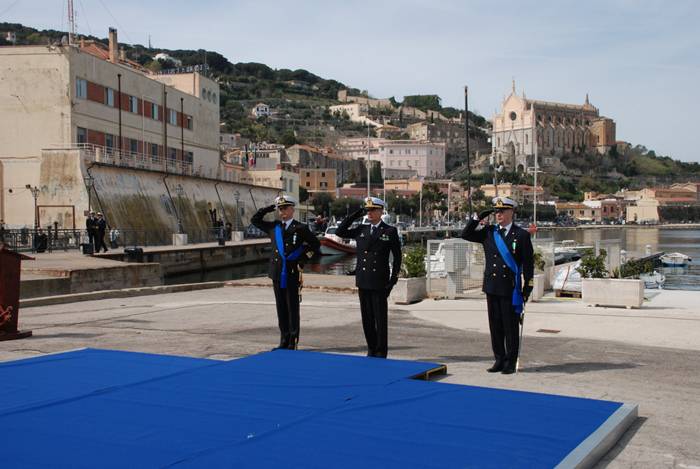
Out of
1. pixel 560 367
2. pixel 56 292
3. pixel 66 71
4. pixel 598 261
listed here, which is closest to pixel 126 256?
pixel 56 292

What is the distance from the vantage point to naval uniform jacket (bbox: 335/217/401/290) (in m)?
8.12

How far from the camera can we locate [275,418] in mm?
5105

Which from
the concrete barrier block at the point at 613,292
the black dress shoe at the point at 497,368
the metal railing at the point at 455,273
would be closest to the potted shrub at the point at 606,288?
the concrete barrier block at the point at 613,292

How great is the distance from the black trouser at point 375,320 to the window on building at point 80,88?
35.0m

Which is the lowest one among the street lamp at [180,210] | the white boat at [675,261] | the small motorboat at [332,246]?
the white boat at [675,261]

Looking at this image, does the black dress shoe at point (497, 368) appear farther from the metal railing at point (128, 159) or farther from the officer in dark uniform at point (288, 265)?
the metal railing at point (128, 159)

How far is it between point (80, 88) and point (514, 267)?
120 feet

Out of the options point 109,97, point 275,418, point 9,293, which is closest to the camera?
point 275,418

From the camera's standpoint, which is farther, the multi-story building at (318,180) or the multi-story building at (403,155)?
the multi-story building at (403,155)

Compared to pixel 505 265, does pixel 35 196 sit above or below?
above

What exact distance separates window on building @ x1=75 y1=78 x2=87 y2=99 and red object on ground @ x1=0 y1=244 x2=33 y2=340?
32.1 m

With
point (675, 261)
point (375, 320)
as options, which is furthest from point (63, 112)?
point (675, 261)

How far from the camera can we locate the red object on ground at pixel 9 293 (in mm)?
9414

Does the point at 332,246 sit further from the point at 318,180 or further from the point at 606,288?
the point at 318,180
